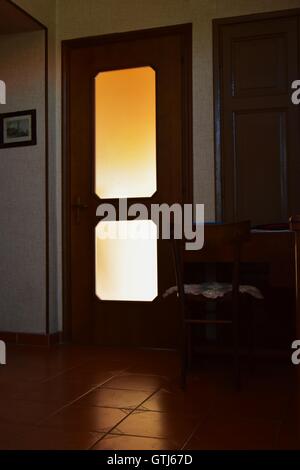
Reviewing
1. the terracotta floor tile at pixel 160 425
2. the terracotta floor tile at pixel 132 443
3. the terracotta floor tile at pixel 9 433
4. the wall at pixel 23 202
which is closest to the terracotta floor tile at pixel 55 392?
the terracotta floor tile at pixel 9 433

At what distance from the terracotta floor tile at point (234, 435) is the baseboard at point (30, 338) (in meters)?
1.92

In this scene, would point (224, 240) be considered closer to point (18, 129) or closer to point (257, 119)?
point (257, 119)

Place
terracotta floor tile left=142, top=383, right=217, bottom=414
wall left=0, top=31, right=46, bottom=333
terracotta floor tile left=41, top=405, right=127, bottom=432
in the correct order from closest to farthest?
terracotta floor tile left=41, top=405, right=127, bottom=432, terracotta floor tile left=142, top=383, right=217, bottom=414, wall left=0, top=31, right=46, bottom=333

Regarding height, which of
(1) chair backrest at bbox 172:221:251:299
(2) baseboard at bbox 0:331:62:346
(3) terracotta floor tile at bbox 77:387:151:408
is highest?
(1) chair backrest at bbox 172:221:251:299

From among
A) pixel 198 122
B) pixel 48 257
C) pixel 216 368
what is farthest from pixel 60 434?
pixel 198 122

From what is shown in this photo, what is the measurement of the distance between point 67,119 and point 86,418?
2.49 metres

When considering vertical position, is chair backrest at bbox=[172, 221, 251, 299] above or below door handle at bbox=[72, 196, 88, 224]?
below

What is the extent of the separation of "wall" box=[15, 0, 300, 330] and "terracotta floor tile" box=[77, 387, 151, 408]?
4.54 feet

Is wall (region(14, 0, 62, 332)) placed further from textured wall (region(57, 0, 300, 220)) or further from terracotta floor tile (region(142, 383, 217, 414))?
A: terracotta floor tile (region(142, 383, 217, 414))

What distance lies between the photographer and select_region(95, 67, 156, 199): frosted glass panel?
147 inches

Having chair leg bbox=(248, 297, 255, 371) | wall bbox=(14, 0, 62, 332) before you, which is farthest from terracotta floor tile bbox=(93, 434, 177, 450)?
wall bbox=(14, 0, 62, 332)

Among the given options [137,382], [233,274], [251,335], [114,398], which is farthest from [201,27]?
→ [114,398]

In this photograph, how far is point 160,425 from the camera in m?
2.07
